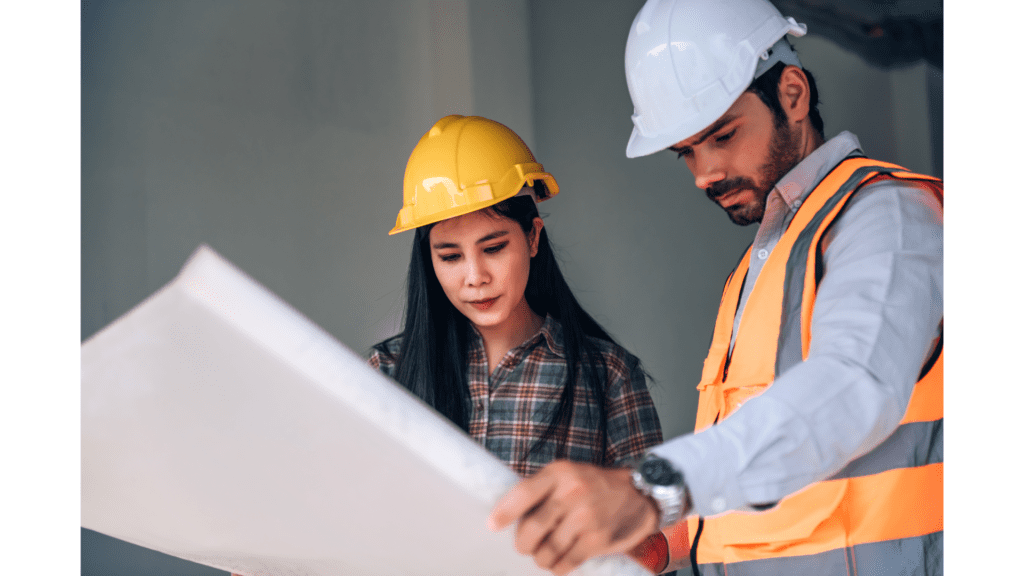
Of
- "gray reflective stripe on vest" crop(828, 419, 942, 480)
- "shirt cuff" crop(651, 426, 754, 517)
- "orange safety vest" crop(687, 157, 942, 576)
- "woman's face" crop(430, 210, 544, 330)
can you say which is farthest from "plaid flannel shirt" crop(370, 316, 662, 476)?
"shirt cuff" crop(651, 426, 754, 517)

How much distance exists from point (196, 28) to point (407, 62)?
3.31 feet


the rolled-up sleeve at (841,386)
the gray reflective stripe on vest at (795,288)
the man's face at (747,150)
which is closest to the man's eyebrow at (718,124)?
the man's face at (747,150)

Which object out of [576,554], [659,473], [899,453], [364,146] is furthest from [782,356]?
[364,146]

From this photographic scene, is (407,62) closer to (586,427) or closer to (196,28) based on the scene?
(196,28)

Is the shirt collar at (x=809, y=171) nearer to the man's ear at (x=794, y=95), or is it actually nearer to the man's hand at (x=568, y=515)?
the man's ear at (x=794, y=95)

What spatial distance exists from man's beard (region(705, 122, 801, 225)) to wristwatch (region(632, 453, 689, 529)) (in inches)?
29.0

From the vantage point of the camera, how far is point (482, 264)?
6.61 feet

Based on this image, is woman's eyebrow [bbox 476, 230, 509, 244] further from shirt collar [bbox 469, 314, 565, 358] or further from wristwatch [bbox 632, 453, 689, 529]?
wristwatch [bbox 632, 453, 689, 529]

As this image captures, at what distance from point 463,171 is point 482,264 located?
0.27 m

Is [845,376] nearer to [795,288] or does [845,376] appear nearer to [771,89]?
[795,288]

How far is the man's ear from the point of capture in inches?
54.9

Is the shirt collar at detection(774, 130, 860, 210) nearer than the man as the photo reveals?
No

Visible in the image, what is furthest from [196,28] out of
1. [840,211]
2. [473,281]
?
[840,211]

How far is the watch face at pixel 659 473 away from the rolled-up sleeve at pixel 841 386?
1 cm
